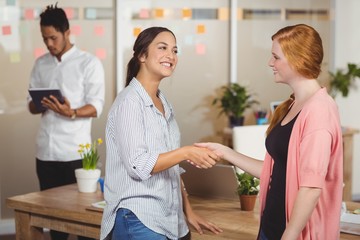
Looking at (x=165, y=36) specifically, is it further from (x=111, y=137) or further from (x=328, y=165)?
(x=328, y=165)

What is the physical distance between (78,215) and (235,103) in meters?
3.46

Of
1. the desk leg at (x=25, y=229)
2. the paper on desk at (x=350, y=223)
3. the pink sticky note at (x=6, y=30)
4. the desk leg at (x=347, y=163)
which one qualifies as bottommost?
the desk leg at (x=347, y=163)

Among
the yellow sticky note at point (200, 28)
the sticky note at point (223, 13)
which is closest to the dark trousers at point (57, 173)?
the yellow sticky note at point (200, 28)

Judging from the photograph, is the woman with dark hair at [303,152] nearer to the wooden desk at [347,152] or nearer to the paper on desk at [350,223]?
the paper on desk at [350,223]

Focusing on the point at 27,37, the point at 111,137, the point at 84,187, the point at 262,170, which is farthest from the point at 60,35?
the point at 262,170

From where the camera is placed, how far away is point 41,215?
3.01 metres

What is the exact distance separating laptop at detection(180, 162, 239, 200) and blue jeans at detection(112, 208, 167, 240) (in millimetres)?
813

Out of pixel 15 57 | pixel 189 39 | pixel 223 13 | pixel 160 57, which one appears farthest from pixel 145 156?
pixel 223 13

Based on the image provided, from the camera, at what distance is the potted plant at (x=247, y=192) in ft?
9.39

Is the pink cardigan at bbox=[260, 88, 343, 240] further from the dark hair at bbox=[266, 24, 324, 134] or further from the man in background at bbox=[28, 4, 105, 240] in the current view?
the man in background at bbox=[28, 4, 105, 240]

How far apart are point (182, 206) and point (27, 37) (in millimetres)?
3208

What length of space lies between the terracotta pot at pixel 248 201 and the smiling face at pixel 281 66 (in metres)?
0.85

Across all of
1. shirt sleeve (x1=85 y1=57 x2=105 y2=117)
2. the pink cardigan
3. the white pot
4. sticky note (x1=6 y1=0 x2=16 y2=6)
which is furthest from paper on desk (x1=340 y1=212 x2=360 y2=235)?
sticky note (x1=6 y1=0 x2=16 y2=6)

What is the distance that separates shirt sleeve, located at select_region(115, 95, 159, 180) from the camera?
2.18 m
